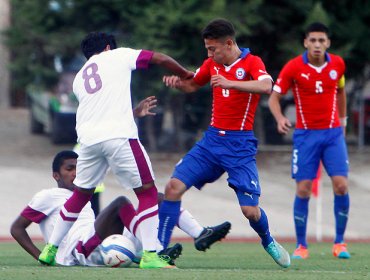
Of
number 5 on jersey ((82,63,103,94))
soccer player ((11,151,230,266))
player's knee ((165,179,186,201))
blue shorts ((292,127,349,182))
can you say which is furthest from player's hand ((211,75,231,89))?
blue shorts ((292,127,349,182))

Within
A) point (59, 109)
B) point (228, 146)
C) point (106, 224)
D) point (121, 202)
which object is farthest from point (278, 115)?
point (59, 109)

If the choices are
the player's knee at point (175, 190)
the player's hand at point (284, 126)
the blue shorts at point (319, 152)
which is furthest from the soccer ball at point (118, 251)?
the blue shorts at point (319, 152)

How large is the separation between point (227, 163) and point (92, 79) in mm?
1468

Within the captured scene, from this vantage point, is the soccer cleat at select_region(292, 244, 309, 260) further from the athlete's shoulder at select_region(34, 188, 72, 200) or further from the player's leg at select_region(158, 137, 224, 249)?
the athlete's shoulder at select_region(34, 188, 72, 200)

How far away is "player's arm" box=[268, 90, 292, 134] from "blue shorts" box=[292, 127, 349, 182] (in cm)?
46

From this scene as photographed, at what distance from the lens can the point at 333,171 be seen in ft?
39.6

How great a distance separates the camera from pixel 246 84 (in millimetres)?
9375

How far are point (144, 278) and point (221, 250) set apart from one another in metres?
5.82

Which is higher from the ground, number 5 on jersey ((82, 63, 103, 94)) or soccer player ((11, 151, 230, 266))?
number 5 on jersey ((82, 63, 103, 94))

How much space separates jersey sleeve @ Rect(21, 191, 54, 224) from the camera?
32.8 ft

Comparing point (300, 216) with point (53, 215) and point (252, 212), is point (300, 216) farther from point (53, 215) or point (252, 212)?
point (53, 215)

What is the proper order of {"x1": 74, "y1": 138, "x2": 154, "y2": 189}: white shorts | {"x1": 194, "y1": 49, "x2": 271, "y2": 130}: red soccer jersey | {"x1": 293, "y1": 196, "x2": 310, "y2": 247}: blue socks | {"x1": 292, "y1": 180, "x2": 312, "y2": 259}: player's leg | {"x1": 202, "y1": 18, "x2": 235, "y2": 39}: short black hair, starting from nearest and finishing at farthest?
{"x1": 74, "y1": 138, "x2": 154, "y2": 189}: white shorts → {"x1": 202, "y1": 18, "x2": 235, "y2": 39}: short black hair → {"x1": 194, "y1": 49, "x2": 271, "y2": 130}: red soccer jersey → {"x1": 292, "y1": 180, "x2": 312, "y2": 259}: player's leg → {"x1": 293, "y1": 196, "x2": 310, "y2": 247}: blue socks

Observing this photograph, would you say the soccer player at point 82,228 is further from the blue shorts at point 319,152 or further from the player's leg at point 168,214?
the blue shorts at point 319,152

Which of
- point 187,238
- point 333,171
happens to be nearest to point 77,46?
point 187,238
